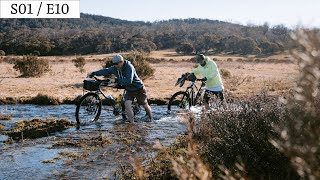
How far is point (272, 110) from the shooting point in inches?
231

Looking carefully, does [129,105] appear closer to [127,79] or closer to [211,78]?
[127,79]

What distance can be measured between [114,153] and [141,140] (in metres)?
1.22

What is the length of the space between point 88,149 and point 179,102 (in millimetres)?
5678

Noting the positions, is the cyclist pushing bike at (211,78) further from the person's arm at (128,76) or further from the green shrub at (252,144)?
the green shrub at (252,144)

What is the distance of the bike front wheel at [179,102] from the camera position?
41.6ft

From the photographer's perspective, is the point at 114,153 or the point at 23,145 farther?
the point at 23,145

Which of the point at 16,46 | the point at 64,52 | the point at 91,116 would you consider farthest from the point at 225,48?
the point at 91,116

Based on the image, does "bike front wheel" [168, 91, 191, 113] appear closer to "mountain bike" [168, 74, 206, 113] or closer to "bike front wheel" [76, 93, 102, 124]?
"mountain bike" [168, 74, 206, 113]

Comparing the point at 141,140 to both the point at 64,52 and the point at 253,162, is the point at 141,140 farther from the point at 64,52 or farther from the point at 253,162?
the point at 64,52

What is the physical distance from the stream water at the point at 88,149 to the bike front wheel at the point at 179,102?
1.57ft

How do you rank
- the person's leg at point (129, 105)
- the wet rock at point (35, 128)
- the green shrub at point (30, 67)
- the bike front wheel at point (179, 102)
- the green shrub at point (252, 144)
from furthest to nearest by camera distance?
the green shrub at point (30, 67) < the bike front wheel at point (179, 102) < the person's leg at point (129, 105) < the wet rock at point (35, 128) < the green shrub at point (252, 144)

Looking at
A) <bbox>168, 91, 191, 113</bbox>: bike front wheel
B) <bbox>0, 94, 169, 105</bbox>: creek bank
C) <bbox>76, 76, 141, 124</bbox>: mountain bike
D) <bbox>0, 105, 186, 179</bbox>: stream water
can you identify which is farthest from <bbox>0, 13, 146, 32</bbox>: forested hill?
<bbox>0, 105, 186, 179</bbox>: stream water

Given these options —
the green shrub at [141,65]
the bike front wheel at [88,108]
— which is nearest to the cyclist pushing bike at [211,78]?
the bike front wheel at [88,108]

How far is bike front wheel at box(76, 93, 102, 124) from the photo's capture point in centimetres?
1097
